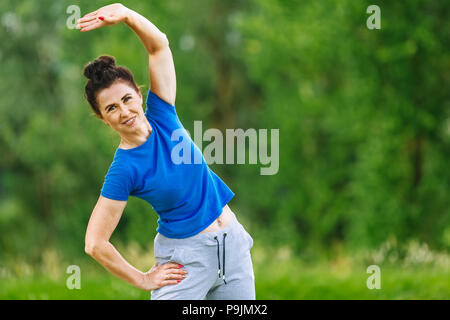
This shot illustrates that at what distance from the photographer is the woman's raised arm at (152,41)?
2.24 m

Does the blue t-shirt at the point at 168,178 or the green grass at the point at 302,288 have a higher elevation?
the blue t-shirt at the point at 168,178

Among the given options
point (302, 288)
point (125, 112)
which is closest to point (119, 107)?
point (125, 112)

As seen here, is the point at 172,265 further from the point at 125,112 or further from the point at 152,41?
the point at 152,41

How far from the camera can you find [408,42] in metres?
8.69

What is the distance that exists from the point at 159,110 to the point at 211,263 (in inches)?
29.4

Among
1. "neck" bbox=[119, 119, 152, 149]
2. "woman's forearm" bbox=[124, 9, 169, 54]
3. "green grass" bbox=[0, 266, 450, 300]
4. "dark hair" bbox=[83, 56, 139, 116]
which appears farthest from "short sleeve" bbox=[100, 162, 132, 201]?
"green grass" bbox=[0, 266, 450, 300]

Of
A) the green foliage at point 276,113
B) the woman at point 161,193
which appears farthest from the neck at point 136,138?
the green foliage at point 276,113

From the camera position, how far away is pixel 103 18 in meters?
2.22

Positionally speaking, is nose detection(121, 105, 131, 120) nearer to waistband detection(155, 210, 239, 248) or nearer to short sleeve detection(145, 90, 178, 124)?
short sleeve detection(145, 90, 178, 124)

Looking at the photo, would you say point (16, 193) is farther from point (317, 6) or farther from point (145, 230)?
point (317, 6)

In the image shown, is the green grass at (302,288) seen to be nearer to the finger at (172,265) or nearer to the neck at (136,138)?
the finger at (172,265)

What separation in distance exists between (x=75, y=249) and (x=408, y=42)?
877 centimetres

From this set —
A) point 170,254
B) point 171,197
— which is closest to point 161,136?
point 171,197

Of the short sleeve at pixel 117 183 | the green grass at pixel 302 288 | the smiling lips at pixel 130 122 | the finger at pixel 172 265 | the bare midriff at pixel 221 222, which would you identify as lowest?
the green grass at pixel 302 288
